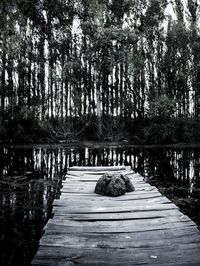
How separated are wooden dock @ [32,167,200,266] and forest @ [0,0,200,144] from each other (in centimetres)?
1433

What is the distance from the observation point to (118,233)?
3186mm

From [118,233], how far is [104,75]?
18255 millimetres

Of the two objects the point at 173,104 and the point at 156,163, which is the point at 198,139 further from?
the point at 156,163

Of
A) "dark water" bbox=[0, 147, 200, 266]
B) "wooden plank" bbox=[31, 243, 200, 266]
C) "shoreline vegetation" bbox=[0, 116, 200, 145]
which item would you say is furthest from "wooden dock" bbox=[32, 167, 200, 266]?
"shoreline vegetation" bbox=[0, 116, 200, 145]

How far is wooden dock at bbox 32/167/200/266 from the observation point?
2574mm

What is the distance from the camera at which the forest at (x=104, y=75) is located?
1883 centimetres

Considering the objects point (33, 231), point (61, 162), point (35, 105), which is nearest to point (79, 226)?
point (33, 231)

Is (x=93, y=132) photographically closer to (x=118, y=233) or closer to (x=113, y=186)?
(x=113, y=186)

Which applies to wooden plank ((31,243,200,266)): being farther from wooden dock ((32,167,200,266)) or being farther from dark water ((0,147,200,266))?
dark water ((0,147,200,266))

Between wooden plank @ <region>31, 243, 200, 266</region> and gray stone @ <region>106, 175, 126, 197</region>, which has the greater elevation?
gray stone @ <region>106, 175, 126, 197</region>

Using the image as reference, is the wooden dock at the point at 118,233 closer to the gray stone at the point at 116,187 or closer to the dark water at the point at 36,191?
the gray stone at the point at 116,187

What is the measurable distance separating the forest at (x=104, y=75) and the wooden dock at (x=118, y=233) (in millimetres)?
14333

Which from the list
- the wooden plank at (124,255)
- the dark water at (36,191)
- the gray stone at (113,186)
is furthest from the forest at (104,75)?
the wooden plank at (124,255)

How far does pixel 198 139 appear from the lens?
58.9 feet
